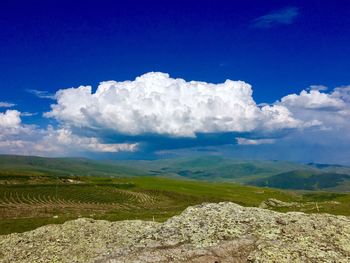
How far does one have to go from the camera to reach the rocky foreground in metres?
25.3

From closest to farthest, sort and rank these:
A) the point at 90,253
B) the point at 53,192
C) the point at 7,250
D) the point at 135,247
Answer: the point at 135,247, the point at 90,253, the point at 7,250, the point at 53,192

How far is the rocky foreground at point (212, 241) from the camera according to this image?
25278mm

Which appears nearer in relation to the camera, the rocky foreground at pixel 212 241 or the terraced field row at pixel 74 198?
the rocky foreground at pixel 212 241

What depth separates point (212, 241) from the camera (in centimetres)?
2730

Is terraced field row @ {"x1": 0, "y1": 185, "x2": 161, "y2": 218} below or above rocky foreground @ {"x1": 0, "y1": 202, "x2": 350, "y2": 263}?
below

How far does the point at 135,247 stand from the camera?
2825 centimetres

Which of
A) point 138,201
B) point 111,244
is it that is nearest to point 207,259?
point 111,244

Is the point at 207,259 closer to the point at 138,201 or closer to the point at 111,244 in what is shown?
the point at 111,244

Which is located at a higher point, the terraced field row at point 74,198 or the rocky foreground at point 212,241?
the rocky foreground at point 212,241

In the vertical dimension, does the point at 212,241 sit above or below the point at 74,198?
above

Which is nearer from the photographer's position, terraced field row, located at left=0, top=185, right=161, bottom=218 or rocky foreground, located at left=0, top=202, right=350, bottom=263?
rocky foreground, located at left=0, top=202, right=350, bottom=263

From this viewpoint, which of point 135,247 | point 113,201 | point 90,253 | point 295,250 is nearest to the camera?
point 295,250

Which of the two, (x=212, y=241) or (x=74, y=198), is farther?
(x=74, y=198)

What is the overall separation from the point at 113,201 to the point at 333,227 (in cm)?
10161
